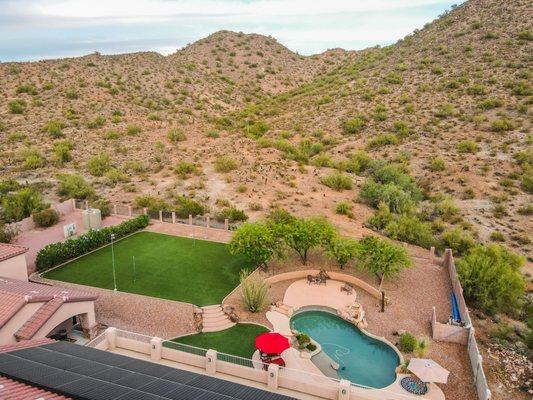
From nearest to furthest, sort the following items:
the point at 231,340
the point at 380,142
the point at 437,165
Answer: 1. the point at 231,340
2. the point at 437,165
3. the point at 380,142

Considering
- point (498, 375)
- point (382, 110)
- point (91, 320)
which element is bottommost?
point (498, 375)

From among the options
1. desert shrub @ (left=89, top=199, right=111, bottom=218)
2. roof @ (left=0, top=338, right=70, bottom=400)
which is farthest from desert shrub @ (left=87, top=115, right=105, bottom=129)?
roof @ (left=0, top=338, right=70, bottom=400)

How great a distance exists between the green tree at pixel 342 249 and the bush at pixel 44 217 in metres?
21.5

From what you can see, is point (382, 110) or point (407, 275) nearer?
point (407, 275)

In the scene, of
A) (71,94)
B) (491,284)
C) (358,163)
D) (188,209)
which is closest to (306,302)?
(491,284)

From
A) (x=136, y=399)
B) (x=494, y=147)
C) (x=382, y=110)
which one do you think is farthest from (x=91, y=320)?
(x=382, y=110)

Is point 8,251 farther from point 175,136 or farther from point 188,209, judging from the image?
point 175,136

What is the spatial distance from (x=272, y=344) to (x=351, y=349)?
4476mm

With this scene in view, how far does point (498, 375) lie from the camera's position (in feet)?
64.8

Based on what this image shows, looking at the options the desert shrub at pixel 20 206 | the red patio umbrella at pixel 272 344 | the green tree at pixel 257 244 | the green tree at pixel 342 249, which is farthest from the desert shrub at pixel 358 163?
the red patio umbrella at pixel 272 344

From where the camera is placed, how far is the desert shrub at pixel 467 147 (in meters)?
48.9

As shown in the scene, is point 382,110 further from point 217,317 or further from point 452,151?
point 217,317

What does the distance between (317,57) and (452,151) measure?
70.4 m

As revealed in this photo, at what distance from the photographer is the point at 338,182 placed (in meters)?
44.2
